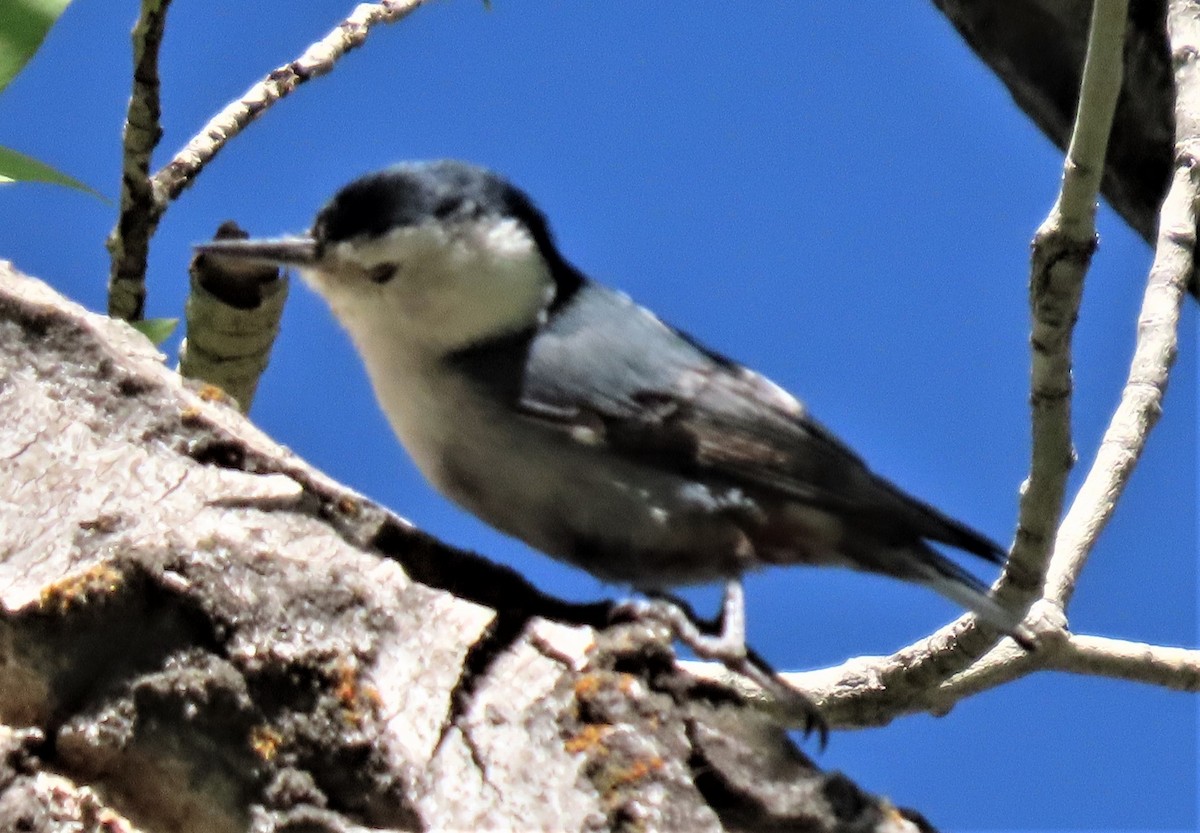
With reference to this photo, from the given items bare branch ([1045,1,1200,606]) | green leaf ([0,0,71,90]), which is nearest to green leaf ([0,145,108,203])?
green leaf ([0,0,71,90])

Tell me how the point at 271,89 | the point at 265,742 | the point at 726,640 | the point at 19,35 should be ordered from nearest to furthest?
the point at 265,742 < the point at 726,640 < the point at 19,35 < the point at 271,89

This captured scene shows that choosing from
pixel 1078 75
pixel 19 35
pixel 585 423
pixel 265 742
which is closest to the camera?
pixel 265 742

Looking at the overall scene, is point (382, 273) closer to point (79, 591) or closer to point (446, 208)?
point (446, 208)

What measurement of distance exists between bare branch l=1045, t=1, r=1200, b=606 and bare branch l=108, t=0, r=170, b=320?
1.36 metres

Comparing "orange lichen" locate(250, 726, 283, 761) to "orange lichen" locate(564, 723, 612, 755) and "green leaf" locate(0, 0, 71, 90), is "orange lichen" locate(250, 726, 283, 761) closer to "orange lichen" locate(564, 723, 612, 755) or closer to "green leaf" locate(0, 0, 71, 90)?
"orange lichen" locate(564, 723, 612, 755)

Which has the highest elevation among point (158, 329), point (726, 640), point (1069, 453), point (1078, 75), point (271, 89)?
point (1078, 75)

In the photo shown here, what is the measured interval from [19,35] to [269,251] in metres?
0.37

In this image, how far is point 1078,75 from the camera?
2588mm

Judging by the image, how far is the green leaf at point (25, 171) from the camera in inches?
57.3

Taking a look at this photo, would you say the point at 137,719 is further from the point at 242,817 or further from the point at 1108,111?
the point at 1108,111

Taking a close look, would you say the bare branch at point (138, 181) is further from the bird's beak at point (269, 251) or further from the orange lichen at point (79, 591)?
the orange lichen at point (79, 591)

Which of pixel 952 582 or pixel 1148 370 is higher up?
pixel 1148 370

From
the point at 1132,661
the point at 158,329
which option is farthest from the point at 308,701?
the point at 1132,661

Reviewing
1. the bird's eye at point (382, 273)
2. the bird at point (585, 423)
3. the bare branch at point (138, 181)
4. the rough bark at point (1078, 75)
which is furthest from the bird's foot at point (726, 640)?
the rough bark at point (1078, 75)
